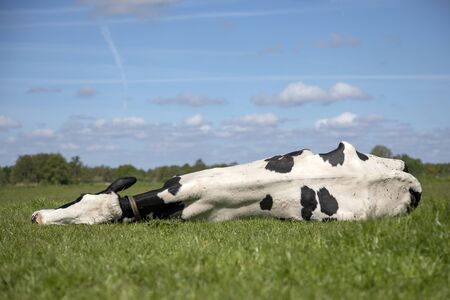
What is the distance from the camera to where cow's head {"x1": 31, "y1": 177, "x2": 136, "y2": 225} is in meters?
8.85

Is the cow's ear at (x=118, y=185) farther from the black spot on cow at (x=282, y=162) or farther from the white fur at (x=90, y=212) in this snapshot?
the black spot on cow at (x=282, y=162)

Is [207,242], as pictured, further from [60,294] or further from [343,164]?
[343,164]

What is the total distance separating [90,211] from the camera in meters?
8.95

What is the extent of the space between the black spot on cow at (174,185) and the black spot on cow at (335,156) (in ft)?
8.25

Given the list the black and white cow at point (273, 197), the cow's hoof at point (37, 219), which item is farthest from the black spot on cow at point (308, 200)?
the cow's hoof at point (37, 219)

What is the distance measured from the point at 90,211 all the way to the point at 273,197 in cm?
305

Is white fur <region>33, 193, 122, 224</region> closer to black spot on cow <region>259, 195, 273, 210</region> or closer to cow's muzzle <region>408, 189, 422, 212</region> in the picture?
black spot on cow <region>259, 195, 273, 210</region>

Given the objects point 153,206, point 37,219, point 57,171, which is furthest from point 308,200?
point 57,171

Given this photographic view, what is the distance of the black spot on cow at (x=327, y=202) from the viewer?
887cm

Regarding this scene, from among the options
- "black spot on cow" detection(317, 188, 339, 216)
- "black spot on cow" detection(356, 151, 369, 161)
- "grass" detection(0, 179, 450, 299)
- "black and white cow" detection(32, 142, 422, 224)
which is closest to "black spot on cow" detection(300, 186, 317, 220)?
"black and white cow" detection(32, 142, 422, 224)

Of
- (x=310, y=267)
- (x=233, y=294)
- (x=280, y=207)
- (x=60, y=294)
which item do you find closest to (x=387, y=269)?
(x=310, y=267)

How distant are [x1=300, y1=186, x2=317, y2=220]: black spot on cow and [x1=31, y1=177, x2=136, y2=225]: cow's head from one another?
3020mm

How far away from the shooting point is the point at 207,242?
664 centimetres

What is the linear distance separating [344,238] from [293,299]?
1867mm
